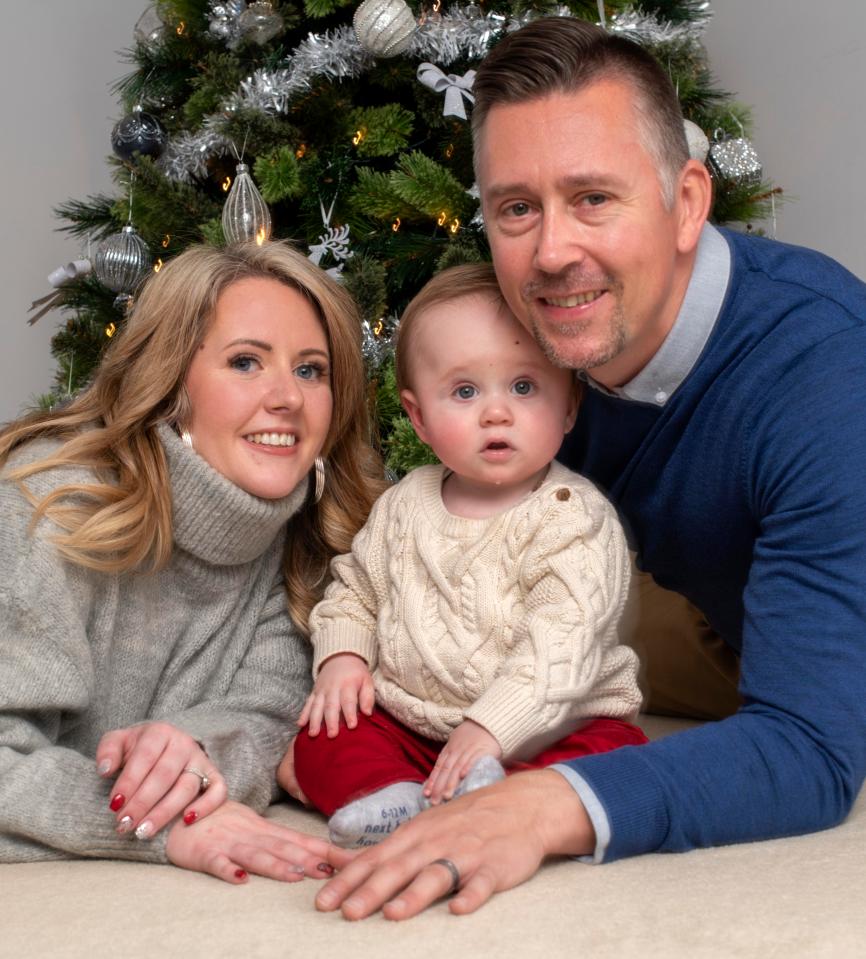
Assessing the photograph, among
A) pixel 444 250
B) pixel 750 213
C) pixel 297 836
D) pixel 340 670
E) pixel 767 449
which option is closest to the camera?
pixel 297 836

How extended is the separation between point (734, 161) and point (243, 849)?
1879mm

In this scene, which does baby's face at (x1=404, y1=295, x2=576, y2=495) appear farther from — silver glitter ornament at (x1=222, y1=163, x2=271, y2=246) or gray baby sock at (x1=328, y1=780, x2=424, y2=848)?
silver glitter ornament at (x1=222, y1=163, x2=271, y2=246)

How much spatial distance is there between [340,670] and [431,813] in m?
0.47

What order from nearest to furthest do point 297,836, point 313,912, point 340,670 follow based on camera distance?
point 313,912 → point 297,836 → point 340,670

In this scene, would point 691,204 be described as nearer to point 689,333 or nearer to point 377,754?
point 689,333

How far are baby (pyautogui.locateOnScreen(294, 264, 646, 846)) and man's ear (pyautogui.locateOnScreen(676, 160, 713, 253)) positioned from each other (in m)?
0.26

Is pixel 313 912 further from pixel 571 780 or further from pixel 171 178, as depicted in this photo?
pixel 171 178

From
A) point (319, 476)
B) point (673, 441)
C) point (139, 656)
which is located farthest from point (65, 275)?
point (673, 441)

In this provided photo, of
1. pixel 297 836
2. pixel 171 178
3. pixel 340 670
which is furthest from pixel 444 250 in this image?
pixel 297 836

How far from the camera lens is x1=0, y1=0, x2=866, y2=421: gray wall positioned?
303 centimetres

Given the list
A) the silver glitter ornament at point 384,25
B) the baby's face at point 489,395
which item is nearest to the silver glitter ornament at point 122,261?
the silver glitter ornament at point 384,25

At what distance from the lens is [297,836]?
1.39 m

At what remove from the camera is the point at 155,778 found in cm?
142

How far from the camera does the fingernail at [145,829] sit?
4.57 feet
